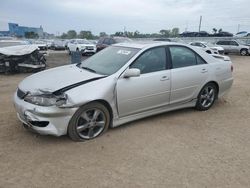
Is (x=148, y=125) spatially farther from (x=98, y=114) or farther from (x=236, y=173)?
(x=236, y=173)

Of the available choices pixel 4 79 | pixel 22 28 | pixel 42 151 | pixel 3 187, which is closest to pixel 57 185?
pixel 3 187

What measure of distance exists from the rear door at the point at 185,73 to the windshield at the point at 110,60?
90 cm

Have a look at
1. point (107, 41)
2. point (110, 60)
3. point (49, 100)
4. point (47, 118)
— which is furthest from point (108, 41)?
point (47, 118)

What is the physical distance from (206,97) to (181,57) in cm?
115

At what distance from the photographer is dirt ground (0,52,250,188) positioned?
314cm

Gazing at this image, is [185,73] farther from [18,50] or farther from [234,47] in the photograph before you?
[234,47]

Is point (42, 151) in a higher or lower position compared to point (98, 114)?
lower

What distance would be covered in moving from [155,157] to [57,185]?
1.38 m

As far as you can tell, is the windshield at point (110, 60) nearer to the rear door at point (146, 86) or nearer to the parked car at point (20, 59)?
the rear door at point (146, 86)

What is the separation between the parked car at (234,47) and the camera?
1030 inches

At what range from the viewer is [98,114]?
4.24 metres

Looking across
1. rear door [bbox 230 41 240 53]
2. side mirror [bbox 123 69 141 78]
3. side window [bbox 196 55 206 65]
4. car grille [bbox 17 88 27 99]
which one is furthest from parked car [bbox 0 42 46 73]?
rear door [bbox 230 41 240 53]

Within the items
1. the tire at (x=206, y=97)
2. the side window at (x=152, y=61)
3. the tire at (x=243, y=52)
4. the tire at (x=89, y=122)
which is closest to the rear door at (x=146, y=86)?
the side window at (x=152, y=61)

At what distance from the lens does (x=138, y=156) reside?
3697 millimetres
